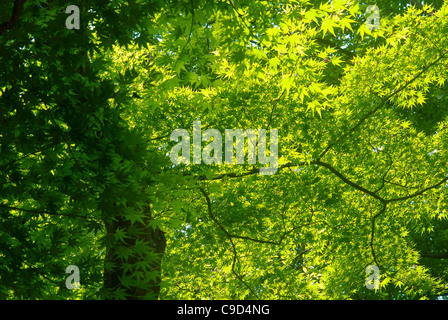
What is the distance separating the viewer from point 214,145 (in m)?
6.90

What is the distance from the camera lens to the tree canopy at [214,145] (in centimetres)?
312

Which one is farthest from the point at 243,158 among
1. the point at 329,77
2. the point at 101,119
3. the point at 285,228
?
the point at 329,77

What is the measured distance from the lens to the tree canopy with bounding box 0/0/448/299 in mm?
3119

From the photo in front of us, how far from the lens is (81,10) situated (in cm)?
350

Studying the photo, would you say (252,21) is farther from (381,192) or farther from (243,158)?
(381,192)

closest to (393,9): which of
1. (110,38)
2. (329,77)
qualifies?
(329,77)

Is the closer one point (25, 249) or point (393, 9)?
point (25, 249)

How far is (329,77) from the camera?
12664 mm

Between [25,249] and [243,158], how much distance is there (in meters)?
4.01
